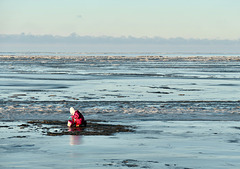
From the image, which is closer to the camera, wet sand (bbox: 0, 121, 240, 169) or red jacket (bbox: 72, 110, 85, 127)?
wet sand (bbox: 0, 121, 240, 169)

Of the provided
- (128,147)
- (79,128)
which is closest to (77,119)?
(79,128)

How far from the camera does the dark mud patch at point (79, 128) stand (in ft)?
50.0

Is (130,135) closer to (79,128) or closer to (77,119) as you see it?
(79,128)

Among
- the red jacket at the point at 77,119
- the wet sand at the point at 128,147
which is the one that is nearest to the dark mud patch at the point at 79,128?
the wet sand at the point at 128,147

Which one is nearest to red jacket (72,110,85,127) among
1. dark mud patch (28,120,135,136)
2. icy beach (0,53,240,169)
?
dark mud patch (28,120,135,136)

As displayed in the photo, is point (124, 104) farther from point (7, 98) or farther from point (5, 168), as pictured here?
point (5, 168)

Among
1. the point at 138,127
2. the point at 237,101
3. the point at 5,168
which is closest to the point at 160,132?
the point at 138,127

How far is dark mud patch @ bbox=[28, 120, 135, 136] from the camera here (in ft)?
50.0

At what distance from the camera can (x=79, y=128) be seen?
640 inches

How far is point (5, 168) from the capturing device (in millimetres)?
10328

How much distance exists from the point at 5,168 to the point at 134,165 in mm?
2633

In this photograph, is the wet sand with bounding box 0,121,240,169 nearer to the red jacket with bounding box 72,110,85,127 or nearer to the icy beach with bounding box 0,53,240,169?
the icy beach with bounding box 0,53,240,169

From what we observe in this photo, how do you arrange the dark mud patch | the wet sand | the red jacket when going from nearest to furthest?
the wet sand
the dark mud patch
the red jacket

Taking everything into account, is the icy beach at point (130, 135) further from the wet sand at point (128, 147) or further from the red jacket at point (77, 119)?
the red jacket at point (77, 119)
